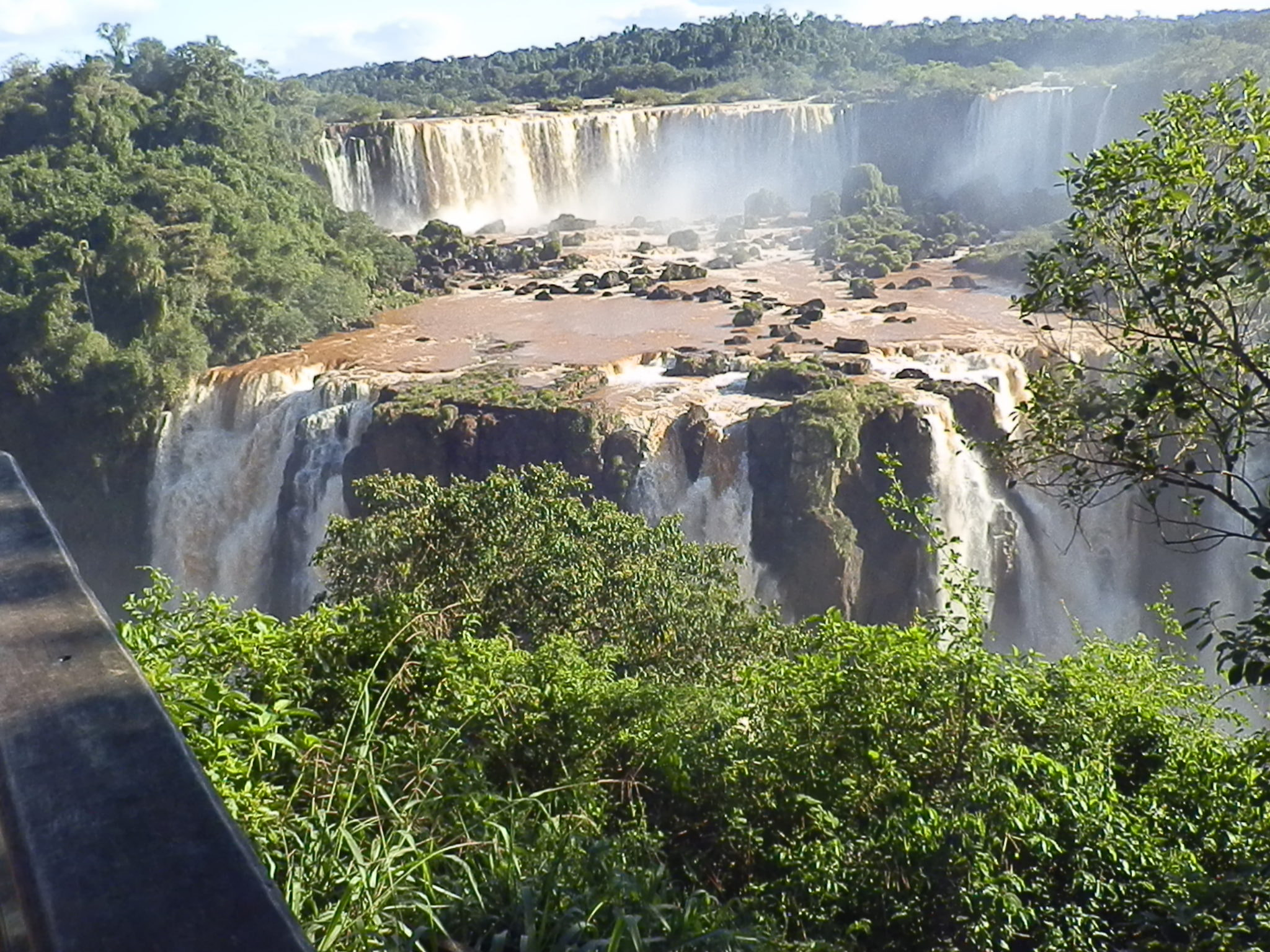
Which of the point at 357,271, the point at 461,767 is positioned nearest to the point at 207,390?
the point at 357,271

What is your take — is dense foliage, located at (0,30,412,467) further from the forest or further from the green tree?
the forest

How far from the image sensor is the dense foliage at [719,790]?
301cm

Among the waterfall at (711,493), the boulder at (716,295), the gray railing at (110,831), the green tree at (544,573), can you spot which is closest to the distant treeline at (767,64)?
the boulder at (716,295)

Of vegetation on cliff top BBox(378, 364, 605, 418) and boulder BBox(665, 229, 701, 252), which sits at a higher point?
vegetation on cliff top BBox(378, 364, 605, 418)

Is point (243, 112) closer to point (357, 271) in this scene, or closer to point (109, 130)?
point (109, 130)

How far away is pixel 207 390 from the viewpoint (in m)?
22.1

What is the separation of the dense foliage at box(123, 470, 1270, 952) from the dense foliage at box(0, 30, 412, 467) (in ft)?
58.1

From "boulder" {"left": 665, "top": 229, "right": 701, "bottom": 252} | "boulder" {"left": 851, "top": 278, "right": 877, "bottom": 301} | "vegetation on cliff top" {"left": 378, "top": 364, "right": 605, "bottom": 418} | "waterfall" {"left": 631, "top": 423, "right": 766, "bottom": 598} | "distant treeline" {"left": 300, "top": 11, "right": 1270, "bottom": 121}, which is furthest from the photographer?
"distant treeline" {"left": 300, "top": 11, "right": 1270, "bottom": 121}

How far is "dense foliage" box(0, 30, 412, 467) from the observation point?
73.6 ft

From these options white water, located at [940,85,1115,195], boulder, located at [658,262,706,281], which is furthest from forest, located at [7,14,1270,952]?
white water, located at [940,85,1115,195]

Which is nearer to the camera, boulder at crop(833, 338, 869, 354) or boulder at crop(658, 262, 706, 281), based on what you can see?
boulder at crop(833, 338, 869, 354)

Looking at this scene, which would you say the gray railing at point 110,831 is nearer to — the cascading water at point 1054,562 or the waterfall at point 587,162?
the cascading water at point 1054,562

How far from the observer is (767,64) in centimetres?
5866

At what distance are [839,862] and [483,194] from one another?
3501 centimetres
